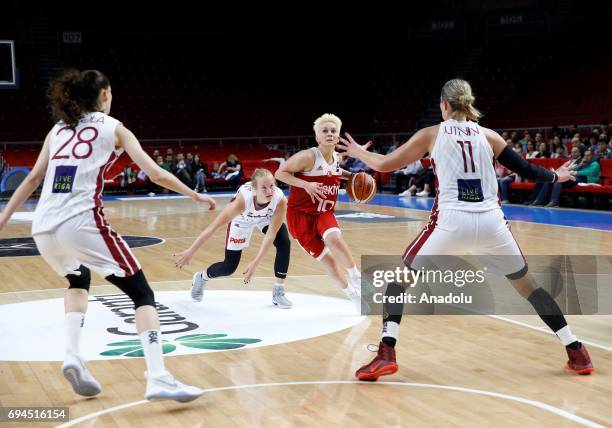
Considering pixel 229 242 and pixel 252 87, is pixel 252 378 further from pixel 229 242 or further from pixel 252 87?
pixel 252 87

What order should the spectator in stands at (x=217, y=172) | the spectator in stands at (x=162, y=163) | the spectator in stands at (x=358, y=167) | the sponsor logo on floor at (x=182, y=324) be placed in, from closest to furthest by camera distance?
the sponsor logo on floor at (x=182, y=324) < the spectator in stands at (x=358, y=167) < the spectator in stands at (x=162, y=163) < the spectator in stands at (x=217, y=172)

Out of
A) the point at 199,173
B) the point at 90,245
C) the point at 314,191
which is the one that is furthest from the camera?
the point at 199,173

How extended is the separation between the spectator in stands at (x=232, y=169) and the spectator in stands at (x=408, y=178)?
462cm

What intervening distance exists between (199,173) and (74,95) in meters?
18.6

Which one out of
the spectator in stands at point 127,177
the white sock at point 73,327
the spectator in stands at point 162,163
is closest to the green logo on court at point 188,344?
the white sock at point 73,327

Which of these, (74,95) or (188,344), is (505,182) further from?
(74,95)

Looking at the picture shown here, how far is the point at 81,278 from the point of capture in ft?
13.8

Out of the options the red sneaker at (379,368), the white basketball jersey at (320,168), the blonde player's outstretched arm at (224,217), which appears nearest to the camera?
the red sneaker at (379,368)

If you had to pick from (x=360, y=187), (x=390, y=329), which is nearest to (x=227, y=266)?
(x=360, y=187)

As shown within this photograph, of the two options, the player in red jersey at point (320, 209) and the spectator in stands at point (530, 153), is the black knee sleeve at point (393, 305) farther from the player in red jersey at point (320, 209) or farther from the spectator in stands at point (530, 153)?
the spectator in stands at point (530, 153)

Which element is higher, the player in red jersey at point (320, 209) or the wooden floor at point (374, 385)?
the player in red jersey at point (320, 209)

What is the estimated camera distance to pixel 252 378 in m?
4.51

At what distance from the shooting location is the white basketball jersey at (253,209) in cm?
669

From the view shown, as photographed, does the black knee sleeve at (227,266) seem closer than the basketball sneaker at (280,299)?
No
